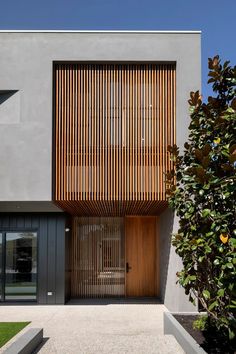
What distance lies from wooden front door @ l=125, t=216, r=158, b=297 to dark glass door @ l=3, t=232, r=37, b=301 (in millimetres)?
3820

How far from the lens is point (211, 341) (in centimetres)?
788

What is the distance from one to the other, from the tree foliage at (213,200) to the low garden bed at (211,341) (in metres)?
0.55

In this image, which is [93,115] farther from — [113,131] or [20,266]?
[20,266]

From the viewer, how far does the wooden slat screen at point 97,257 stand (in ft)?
58.5

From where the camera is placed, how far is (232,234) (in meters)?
5.93

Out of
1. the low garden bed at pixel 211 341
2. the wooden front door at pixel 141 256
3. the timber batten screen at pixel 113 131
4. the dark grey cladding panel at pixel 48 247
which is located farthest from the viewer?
the wooden front door at pixel 141 256

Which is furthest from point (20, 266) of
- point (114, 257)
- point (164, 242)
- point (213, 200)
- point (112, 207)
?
point (213, 200)

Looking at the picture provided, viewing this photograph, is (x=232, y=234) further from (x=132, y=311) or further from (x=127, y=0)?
(x=132, y=311)

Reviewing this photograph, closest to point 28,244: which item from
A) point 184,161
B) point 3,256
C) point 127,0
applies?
point 3,256

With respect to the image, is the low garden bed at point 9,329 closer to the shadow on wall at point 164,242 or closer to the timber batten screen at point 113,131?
the timber batten screen at point 113,131

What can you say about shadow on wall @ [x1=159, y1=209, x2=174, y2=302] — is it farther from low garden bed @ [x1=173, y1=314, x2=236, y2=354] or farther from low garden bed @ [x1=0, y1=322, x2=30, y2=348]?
low garden bed @ [x1=173, y1=314, x2=236, y2=354]

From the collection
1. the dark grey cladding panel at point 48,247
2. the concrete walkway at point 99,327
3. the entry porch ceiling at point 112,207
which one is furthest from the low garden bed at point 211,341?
the dark grey cladding panel at point 48,247

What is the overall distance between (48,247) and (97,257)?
290cm

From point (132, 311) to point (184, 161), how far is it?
7767 millimetres
